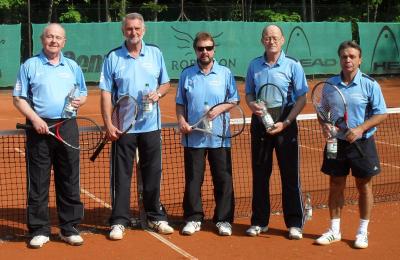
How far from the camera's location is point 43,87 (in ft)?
17.7

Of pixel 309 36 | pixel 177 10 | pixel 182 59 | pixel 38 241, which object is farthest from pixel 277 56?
pixel 177 10

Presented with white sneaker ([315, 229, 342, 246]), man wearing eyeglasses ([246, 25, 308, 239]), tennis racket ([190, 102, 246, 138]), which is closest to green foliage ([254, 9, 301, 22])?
tennis racket ([190, 102, 246, 138])

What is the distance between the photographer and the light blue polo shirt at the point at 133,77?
5.70 metres

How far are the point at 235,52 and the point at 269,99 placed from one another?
1649 cm

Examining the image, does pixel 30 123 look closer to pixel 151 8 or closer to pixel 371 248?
pixel 371 248

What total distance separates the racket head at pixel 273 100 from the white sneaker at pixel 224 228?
3.56ft

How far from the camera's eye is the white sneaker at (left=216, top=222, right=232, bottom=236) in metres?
5.85

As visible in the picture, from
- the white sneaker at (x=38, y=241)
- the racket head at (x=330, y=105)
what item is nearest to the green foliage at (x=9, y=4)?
the white sneaker at (x=38, y=241)

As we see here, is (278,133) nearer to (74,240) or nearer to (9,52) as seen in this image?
(74,240)

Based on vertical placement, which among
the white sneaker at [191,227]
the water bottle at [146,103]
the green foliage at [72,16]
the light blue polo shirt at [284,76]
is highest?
the green foliage at [72,16]

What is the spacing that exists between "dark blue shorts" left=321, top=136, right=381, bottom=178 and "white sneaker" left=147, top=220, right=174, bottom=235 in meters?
1.56

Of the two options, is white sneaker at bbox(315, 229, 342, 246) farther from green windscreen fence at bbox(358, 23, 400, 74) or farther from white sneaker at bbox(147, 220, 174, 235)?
green windscreen fence at bbox(358, 23, 400, 74)

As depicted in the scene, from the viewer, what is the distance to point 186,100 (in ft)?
19.4

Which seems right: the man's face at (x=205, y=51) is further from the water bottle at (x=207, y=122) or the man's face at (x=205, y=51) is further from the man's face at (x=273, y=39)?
the man's face at (x=273, y=39)
